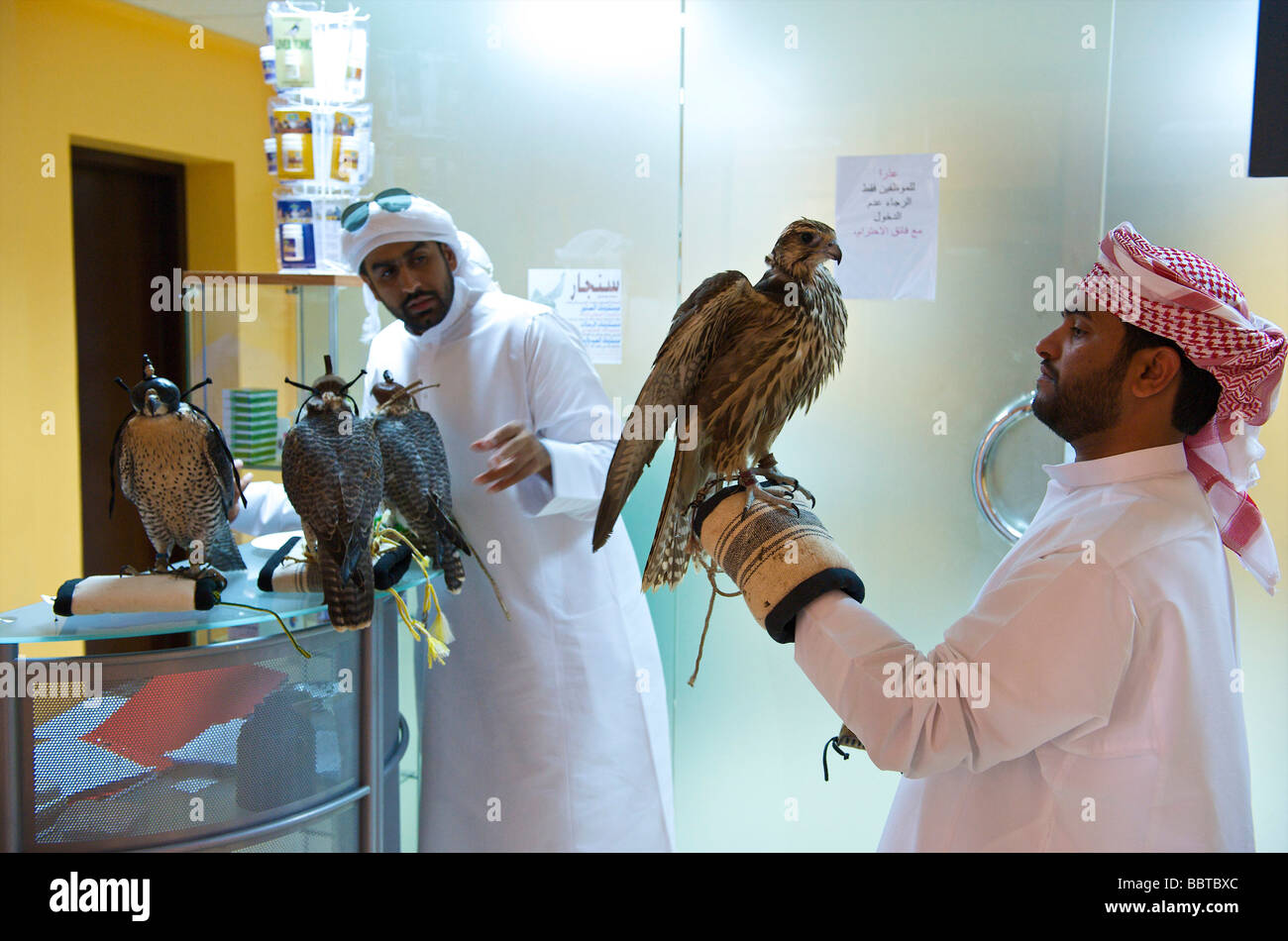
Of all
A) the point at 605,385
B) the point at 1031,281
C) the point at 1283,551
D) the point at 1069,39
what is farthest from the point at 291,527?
the point at 1283,551

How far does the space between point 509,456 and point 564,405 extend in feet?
1.07

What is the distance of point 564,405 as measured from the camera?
209cm

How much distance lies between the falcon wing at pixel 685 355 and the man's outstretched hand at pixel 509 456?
0.45m

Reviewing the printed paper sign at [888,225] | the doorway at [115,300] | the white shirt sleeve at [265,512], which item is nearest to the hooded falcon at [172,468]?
the white shirt sleeve at [265,512]

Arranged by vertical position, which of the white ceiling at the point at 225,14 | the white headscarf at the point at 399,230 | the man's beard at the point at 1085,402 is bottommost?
the man's beard at the point at 1085,402

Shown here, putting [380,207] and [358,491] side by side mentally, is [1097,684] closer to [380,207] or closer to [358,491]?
[358,491]

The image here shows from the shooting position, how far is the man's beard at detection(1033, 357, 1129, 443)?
1278mm

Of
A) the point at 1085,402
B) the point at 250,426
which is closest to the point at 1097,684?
the point at 1085,402

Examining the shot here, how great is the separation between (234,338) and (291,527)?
1.56 feet

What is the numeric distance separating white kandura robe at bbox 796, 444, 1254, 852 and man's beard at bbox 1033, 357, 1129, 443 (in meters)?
0.10

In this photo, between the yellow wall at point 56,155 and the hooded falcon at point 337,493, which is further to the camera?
the yellow wall at point 56,155

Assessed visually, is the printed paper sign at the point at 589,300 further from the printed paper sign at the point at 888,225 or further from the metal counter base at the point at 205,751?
the metal counter base at the point at 205,751

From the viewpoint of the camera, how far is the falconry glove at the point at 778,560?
1.25 metres
